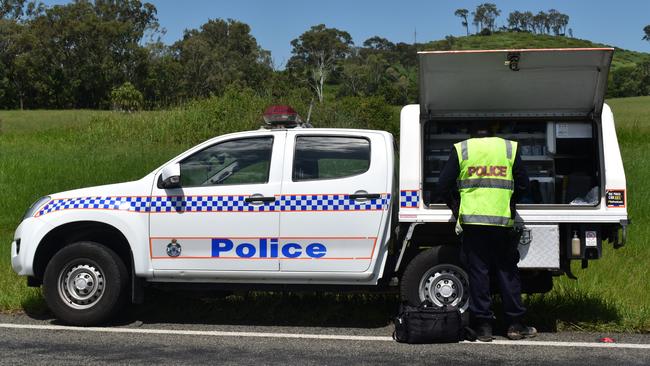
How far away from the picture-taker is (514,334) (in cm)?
650

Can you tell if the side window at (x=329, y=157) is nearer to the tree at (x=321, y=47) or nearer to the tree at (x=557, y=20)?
the tree at (x=321, y=47)

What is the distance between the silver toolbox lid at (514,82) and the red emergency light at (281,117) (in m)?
1.20

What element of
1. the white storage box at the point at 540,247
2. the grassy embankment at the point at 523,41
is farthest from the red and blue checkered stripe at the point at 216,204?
the grassy embankment at the point at 523,41

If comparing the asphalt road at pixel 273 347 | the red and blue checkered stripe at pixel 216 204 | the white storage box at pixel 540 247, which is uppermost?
the red and blue checkered stripe at pixel 216 204

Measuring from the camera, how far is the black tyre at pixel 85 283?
275 inches

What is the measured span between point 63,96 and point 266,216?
86.5 meters

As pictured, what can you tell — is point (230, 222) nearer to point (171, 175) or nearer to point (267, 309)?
point (171, 175)

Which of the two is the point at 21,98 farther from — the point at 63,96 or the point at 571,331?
the point at 571,331

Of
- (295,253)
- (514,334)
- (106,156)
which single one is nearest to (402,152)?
(295,253)

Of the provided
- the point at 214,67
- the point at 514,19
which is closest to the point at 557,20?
the point at 514,19

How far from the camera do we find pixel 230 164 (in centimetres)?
707

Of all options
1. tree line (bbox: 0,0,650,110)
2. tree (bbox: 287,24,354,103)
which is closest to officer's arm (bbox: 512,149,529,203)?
tree line (bbox: 0,0,650,110)

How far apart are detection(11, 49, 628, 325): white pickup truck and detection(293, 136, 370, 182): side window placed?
0.04 feet

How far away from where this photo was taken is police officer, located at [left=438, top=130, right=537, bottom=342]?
250 inches
